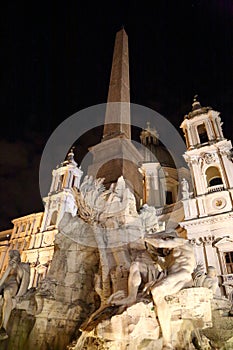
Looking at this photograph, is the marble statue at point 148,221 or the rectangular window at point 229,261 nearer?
the marble statue at point 148,221

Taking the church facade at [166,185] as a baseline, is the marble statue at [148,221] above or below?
below

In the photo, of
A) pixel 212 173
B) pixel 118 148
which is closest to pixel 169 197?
pixel 212 173

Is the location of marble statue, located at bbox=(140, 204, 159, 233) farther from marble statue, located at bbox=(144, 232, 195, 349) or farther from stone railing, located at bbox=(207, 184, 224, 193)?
stone railing, located at bbox=(207, 184, 224, 193)

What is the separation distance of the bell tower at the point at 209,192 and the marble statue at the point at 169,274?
13.0 metres

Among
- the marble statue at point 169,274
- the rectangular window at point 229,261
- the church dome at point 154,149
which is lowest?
the marble statue at point 169,274

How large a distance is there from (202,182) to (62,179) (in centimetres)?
1932

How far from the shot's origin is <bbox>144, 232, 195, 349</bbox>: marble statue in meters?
4.21

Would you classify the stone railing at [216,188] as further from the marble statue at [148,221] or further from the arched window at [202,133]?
the marble statue at [148,221]

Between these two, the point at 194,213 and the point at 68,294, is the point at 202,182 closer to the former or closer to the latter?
the point at 194,213

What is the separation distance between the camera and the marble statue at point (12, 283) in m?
5.91

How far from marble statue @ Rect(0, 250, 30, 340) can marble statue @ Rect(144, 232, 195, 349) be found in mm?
3218

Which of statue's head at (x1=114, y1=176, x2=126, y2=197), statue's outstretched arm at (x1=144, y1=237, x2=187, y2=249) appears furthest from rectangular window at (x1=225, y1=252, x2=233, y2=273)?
statue's outstretched arm at (x1=144, y1=237, x2=187, y2=249)

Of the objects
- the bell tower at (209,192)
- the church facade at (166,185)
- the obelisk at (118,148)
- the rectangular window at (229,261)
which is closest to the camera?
the obelisk at (118,148)

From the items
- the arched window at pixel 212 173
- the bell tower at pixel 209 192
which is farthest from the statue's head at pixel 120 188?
the arched window at pixel 212 173
